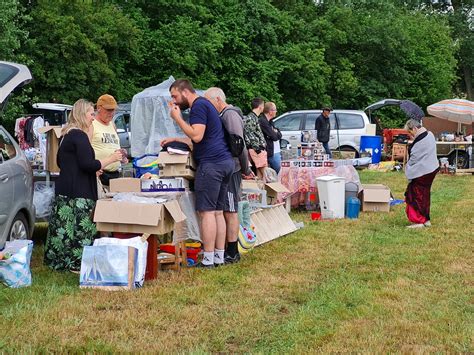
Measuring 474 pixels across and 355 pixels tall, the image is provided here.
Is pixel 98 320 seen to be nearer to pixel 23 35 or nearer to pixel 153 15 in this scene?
pixel 23 35

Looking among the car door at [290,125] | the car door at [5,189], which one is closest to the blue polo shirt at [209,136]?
the car door at [5,189]

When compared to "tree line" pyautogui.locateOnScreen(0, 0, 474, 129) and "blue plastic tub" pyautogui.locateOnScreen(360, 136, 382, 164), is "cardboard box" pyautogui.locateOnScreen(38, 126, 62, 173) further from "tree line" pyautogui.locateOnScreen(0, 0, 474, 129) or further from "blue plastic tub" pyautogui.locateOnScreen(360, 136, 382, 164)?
"blue plastic tub" pyautogui.locateOnScreen(360, 136, 382, 164)

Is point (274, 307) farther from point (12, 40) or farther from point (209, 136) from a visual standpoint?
point (12, 40)

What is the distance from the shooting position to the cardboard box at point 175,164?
6.43 m

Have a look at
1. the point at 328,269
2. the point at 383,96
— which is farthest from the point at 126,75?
the point at 328,269

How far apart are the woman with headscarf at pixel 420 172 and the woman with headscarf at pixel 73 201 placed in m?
4.45

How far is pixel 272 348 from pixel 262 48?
24.0 metres

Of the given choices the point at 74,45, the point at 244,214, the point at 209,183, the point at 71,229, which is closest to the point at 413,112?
the point at 244,214

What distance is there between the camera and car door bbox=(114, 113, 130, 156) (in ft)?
59.5

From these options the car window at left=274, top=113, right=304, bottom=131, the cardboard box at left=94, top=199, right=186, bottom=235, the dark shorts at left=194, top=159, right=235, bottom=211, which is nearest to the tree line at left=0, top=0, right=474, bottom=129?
the car window at left=274, top=113, right=304, bottom=131

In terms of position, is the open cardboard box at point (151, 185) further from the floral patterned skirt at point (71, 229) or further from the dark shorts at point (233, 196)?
the floral patterned skirt at point (71, 229)

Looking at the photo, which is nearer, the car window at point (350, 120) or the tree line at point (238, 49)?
the car window at point (350, 120)

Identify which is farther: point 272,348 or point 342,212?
point 342,212

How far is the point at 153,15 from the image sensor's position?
83.6 feet
